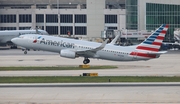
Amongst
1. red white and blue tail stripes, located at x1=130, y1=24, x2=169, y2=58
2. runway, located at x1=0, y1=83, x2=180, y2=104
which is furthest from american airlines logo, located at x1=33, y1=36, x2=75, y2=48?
runway, located at x1=0, y1=83, x2=180, y2=104

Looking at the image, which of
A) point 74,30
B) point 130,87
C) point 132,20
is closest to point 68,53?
point 130,87

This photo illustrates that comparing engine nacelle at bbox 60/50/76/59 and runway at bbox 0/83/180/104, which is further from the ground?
engine nacelle at bbox 60/50/76/59

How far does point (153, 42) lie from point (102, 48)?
704 cm

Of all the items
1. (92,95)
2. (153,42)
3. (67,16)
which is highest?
(67,16)

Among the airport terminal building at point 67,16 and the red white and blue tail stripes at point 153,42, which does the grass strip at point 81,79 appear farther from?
the airport terminal building at point 67,16

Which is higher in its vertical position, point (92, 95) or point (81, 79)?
point (81, 79)

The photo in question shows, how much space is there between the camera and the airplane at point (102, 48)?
71.1 metres

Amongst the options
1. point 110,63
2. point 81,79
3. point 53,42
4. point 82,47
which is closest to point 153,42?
point 110,63

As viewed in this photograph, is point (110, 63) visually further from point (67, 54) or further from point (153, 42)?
A: point (153, 42)

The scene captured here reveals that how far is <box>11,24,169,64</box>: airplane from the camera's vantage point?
233 ft

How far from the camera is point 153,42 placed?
71.1 meters

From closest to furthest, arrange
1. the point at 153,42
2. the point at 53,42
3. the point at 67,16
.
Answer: the point at 153,42
the point at 53,42
the point at 67,16

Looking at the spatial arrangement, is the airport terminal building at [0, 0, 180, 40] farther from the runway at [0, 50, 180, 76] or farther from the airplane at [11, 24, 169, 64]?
the airplane at [11, 24, 169, 64]

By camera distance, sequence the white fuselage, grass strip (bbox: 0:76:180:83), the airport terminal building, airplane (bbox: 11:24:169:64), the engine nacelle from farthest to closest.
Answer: the airport terminal building < the engine nacelle < the white fuselage < airplane (bbox: 11:24:169:64) < grass strip (bbox: 0:76:180:83)
